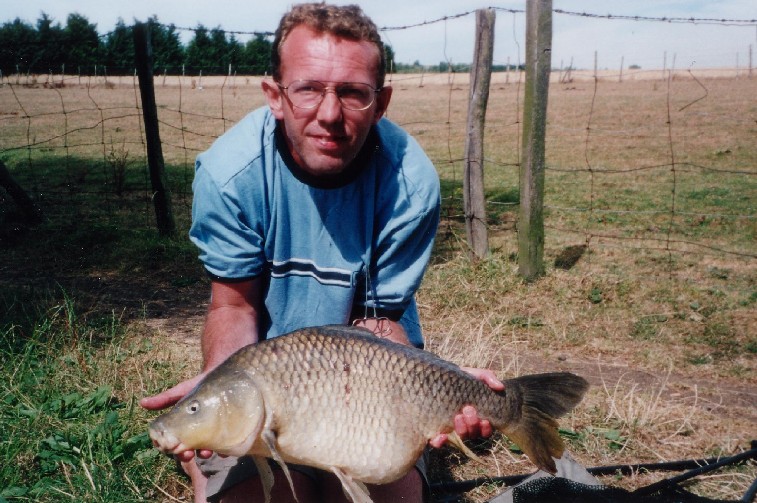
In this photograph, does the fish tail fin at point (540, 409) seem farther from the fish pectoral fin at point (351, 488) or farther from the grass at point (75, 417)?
the grass at point (75, 417)

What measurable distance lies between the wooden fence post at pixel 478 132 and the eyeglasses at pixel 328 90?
2947mm

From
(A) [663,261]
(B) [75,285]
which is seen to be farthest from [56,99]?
(A) [663,261]

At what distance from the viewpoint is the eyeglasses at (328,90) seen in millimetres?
2246

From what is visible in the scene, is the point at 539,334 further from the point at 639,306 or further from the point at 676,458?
the point at 676,458

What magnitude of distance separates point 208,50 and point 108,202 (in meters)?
52.0

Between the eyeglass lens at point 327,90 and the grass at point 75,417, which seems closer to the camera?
the eyeglass lens at point 327,90

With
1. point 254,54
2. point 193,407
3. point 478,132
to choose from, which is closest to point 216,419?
point 193,407

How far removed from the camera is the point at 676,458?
9.87 feet

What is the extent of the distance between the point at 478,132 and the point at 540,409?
3478 millimetres

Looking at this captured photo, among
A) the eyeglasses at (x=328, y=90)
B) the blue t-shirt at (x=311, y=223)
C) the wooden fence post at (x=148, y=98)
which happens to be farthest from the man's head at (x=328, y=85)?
the wooden fence post at (x=148, y=98)

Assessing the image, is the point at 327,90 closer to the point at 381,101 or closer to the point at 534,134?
the point at 381,101

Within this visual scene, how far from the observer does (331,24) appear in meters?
2.26

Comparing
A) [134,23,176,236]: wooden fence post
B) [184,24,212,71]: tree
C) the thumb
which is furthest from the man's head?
[184,24,212,71]: tree

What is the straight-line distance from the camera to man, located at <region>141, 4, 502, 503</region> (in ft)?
7.38
